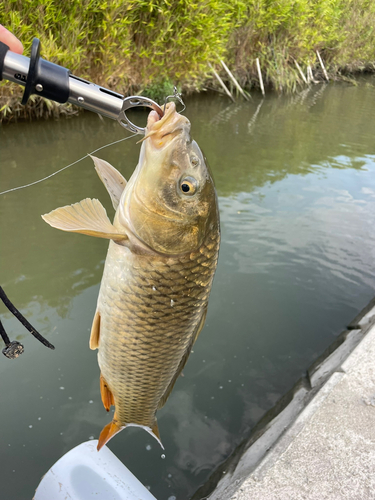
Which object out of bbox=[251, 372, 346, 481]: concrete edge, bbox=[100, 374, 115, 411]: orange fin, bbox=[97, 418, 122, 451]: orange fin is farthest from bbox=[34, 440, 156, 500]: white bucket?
bbox=[251, 372, 346, 481]: concrete edge

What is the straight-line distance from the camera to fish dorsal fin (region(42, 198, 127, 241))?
43.3 inches

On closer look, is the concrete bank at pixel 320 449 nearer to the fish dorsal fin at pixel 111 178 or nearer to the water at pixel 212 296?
the water at pixel 212 296

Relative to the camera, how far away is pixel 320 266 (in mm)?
4199

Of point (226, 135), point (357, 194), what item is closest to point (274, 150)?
point (226, 135)

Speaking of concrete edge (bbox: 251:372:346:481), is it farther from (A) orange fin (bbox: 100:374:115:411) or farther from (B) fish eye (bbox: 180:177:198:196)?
(B) fish eye (bbox: 180:177:198:196)

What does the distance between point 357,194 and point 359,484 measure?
519 cm

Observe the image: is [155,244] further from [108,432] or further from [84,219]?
[108,432]

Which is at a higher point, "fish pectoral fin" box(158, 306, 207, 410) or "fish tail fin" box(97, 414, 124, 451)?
"fish pectoral fin" box(158, 306, 207, 410)

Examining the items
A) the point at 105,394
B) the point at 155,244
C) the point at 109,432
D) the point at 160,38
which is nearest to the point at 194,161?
the point at 155,244

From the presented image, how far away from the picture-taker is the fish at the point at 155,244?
3.74 ft

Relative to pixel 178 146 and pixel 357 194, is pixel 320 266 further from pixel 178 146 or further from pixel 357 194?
pixel 178 146

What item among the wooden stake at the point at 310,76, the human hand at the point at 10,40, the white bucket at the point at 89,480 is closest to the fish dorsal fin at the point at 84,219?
the human hand at the point at 10,40

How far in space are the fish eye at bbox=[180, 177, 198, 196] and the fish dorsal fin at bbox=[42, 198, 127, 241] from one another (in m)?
0.25

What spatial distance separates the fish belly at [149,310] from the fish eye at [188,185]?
0.60ft
